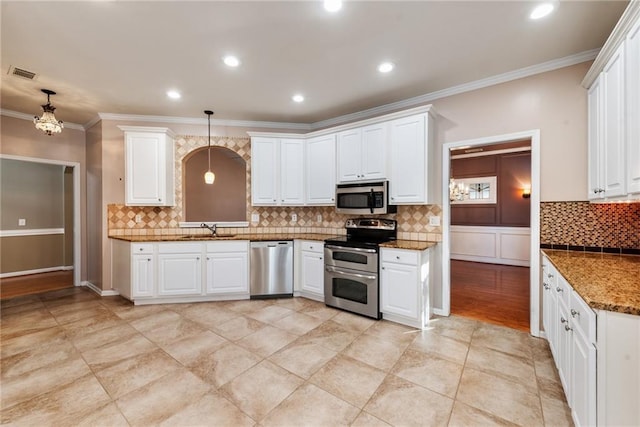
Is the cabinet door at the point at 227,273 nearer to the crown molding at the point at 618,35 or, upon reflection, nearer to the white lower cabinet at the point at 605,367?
the white lower cabinet at the point at 605,367

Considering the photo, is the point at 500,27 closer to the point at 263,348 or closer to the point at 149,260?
the point at 263,348

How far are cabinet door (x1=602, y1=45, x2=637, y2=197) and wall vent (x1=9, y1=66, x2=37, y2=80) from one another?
514 cm

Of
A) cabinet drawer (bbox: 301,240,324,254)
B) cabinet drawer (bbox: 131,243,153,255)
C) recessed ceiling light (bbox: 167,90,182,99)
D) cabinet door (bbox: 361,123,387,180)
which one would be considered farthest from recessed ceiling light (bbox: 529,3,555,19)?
cabinet drawer (bbox: 131,243,153,255)

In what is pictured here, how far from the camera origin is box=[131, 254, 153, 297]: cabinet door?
365cm

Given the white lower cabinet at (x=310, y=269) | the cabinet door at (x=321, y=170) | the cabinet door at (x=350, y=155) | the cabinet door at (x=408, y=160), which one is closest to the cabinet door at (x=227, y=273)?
the white lower cabinet at (x=310, y=269)

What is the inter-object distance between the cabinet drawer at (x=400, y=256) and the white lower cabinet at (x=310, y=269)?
960 mm

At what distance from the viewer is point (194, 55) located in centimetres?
253

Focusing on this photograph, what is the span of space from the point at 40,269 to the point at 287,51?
6755 millimetres

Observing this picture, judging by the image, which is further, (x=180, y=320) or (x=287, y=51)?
(x=180, y=320)

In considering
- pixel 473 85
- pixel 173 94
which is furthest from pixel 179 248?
pixel 473 85

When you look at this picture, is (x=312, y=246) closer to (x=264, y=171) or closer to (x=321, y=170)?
(x=321, y=170)

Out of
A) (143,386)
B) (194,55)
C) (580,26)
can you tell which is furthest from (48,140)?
(580,26)

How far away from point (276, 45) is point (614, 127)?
2643mm

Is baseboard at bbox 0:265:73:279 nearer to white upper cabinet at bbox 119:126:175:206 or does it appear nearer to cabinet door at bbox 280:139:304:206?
white upper cabinet at bbox 119:126:175:206
